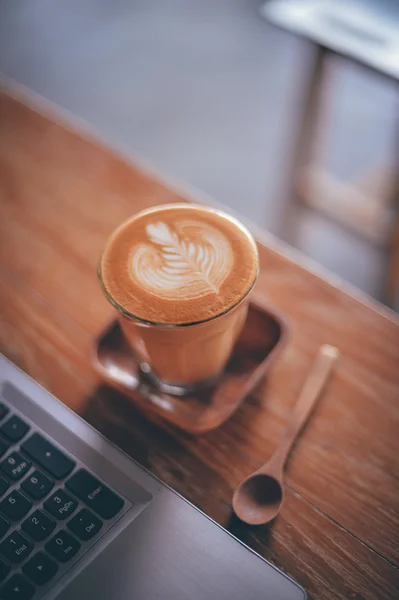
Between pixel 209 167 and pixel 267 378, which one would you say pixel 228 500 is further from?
pixel 209 167

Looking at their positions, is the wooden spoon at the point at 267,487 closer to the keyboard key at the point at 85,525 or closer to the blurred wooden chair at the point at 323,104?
the keyboard key at the point at 85,525

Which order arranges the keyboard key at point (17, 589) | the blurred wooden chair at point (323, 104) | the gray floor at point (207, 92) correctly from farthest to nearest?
the gray floor at point (207, 92) → the blurred wooden chair at point (323, 104) → the keyboard key at point (17, 589)

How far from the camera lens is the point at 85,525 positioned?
42 centimetres

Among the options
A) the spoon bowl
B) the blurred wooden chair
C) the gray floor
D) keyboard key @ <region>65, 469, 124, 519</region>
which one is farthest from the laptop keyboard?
the gray floor

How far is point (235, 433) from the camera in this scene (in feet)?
1.65

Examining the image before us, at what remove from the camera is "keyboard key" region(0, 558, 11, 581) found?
1.33 ft

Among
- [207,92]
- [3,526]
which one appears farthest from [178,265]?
[207,92]

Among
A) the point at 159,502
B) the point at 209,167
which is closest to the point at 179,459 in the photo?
the point at 159,502

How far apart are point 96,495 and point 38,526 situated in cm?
5

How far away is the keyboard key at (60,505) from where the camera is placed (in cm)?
43

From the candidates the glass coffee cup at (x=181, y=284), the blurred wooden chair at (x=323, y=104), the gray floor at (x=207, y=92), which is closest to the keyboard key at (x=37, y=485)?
the glass coffee cup at (x=181, y=284)

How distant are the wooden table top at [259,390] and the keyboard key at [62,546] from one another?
9 cm

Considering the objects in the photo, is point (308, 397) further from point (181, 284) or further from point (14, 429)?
point (14, 429)


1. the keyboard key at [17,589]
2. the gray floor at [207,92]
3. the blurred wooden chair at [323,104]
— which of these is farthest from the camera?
the gray floor at [207,92]
